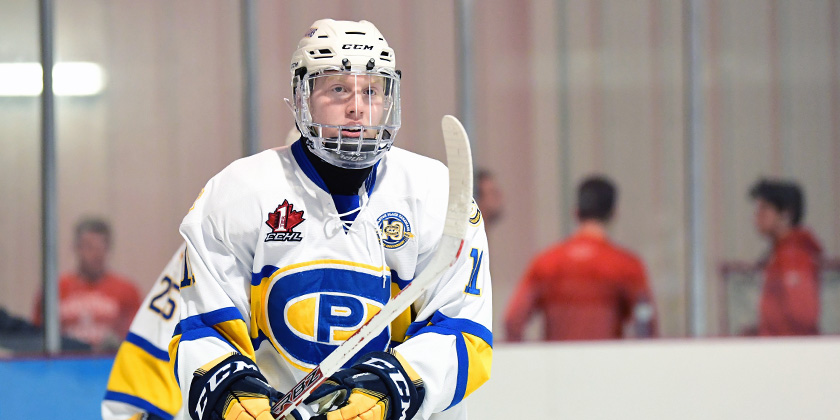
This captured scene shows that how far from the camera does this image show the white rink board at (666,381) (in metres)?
2.65

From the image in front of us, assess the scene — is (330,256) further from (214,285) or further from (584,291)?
(584,291)

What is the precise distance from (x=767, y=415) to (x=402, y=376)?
62.2 inches

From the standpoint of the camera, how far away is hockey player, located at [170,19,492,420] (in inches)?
57.2

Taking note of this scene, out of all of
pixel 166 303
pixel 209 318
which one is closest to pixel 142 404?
pixel 166 303

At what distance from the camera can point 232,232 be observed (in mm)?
1470

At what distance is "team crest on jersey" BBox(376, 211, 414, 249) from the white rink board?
3.90ft

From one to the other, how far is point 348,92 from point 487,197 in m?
1.93

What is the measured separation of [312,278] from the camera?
1.47 m

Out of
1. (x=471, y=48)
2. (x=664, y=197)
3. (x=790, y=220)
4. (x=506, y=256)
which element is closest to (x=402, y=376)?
(x=471, y=48)

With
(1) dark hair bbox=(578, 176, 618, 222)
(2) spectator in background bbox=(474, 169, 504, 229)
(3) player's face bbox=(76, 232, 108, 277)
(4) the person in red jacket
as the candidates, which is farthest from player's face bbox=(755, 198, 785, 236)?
(3) player's face bbox=(76, 232, 108, 277)

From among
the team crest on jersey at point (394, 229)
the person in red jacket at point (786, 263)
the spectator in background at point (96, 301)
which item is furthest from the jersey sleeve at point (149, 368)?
the person in red jacket at point (786, 263)

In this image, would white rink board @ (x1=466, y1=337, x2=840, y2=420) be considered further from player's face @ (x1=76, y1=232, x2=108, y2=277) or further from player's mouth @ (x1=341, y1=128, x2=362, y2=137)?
player's face @ (x1=76, y1=232, x2=108, y2=277)

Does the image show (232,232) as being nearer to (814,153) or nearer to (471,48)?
(471,48)

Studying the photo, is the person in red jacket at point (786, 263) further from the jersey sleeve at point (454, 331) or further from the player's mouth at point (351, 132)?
the player's mouth at point (351, 132)
